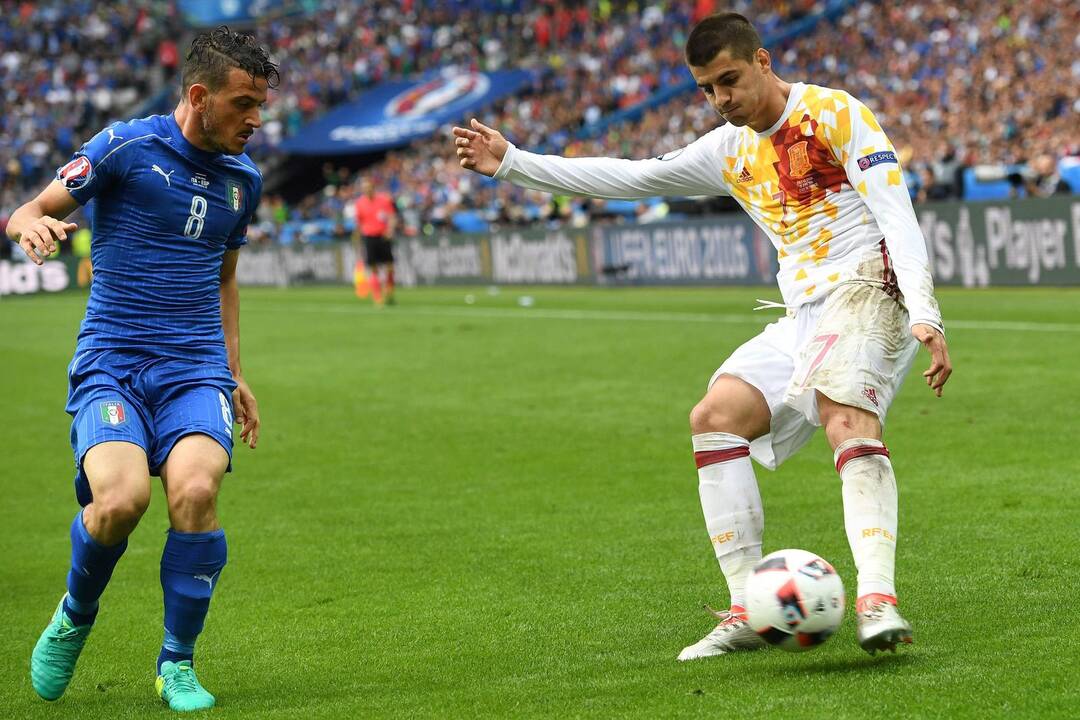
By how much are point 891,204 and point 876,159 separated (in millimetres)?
161

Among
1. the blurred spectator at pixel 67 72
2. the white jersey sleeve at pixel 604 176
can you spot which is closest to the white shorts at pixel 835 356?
the white jersey sleeve at pixel 604 176

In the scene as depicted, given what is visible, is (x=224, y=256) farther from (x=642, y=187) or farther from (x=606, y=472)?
(x=606, y=472)

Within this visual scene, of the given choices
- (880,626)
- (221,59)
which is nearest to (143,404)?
(221,59)

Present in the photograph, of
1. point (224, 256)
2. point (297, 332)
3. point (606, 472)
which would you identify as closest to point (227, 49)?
point (224, 256)

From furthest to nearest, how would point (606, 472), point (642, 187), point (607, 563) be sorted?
point (606, 472), point (607, 563), point (642, 187)

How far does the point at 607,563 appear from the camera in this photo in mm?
6848

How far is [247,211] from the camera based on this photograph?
5457 millimetres

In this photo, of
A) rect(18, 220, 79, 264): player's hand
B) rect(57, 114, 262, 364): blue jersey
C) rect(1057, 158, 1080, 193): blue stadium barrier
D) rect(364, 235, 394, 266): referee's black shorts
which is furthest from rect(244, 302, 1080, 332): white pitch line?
rect(18, 220, 79, 264): player's hand

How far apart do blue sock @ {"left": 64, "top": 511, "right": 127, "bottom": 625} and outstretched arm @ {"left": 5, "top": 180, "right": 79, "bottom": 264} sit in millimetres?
905

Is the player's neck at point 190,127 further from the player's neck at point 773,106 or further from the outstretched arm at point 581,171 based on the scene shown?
the player's neck at point 773,106

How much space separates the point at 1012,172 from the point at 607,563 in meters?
17.3

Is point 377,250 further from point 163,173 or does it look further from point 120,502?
point 120,502

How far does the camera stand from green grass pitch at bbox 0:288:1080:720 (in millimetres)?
4676

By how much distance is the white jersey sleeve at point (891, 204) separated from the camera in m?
4.92
